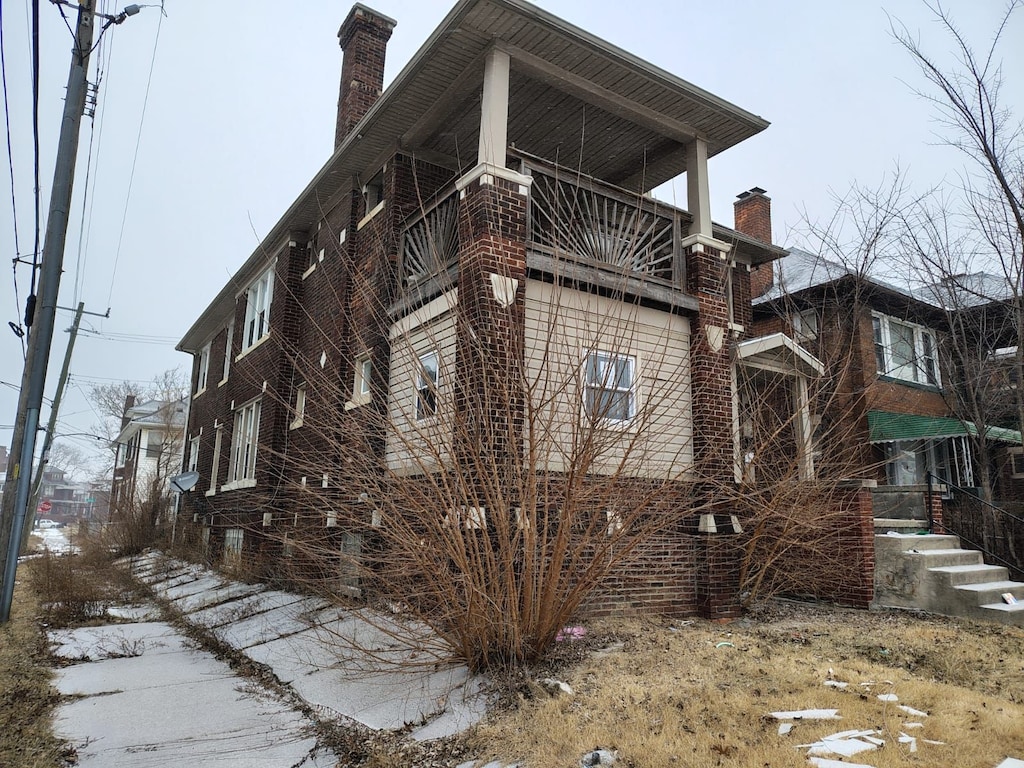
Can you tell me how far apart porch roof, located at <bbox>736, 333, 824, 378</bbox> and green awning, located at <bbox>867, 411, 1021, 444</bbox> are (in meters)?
4.17

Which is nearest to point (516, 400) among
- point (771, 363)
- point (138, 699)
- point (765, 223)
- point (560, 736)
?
point (560, 736)

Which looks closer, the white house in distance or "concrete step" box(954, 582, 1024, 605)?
"concrete step" box(954, 582, 1024, 605)

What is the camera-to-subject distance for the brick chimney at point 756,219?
17.6m

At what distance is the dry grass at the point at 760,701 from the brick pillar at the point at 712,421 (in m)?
1.36

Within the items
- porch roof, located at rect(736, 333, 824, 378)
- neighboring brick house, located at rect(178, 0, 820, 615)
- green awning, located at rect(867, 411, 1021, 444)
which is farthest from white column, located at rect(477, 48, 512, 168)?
green awning, located at rect(867, 411, 1021, 444)

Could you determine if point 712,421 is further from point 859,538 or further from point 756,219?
point 756,219

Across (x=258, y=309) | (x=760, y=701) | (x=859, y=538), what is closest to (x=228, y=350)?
(x=258, y=309)

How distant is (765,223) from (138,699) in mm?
16728

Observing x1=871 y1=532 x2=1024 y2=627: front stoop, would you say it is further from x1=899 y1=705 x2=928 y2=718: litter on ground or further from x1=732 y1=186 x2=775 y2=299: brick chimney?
x1=732 y1=186 x2=775 y2=299: brick chimney

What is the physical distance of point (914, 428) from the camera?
47.1 ft

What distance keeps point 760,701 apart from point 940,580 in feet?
18.4

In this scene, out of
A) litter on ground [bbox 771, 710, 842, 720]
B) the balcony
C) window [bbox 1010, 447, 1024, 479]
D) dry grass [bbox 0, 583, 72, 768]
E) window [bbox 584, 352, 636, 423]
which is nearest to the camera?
litter on ground [bbox 771, 710, 842, 720]

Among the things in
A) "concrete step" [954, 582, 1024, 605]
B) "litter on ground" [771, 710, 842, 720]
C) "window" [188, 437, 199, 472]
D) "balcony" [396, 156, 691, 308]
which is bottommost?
"litter on ground" [771, 710, 842, 720]

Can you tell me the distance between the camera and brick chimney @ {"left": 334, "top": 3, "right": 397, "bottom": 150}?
45.1ft
